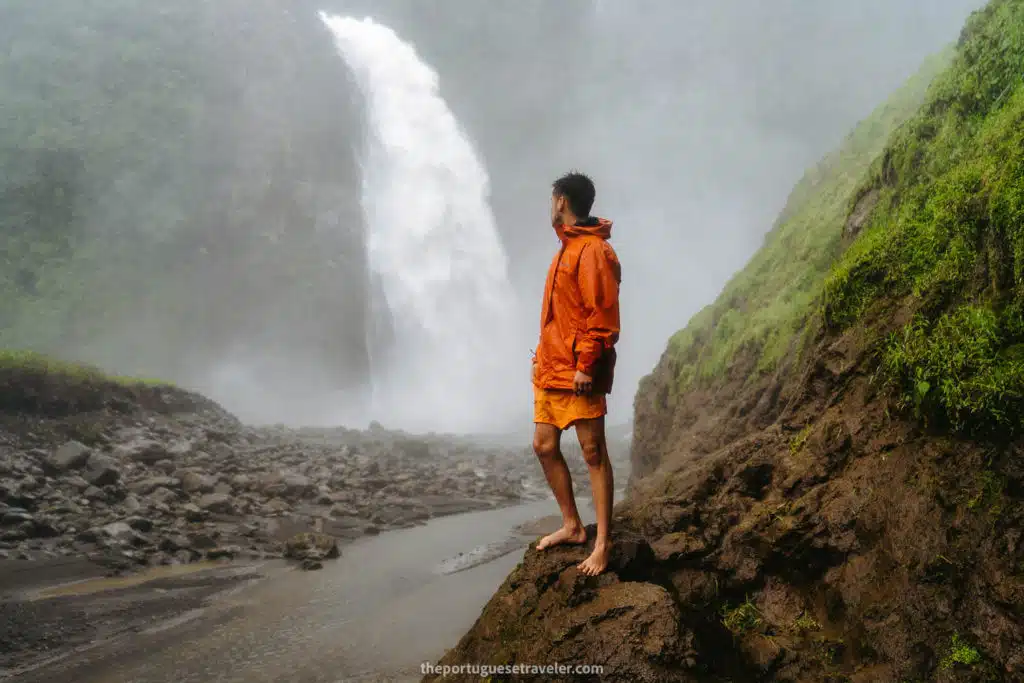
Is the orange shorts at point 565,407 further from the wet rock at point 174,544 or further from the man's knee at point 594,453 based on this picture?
the wet rock at point 174,544

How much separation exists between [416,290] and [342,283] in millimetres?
5885

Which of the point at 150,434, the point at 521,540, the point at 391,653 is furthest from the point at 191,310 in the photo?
the point at 391,653

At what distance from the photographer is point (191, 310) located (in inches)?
1400

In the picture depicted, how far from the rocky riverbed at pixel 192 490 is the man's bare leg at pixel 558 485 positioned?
6.61 m

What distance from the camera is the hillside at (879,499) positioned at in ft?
8.05

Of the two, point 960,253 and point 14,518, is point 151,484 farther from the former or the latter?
point 960,253

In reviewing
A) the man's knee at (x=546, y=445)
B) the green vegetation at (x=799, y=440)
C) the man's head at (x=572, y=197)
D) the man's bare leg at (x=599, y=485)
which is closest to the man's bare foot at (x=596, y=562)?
the man's bare leg at (x=599, y=485)

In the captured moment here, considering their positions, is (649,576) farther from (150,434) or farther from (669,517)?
(150,434)

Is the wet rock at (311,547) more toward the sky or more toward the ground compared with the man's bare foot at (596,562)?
more toward the ground

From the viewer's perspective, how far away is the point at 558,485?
333 cm

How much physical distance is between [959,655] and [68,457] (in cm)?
1184

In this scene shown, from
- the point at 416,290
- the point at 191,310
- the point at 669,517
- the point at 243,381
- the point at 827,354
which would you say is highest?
the point at 416,290

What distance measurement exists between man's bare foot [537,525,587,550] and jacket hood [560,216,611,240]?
1675mm

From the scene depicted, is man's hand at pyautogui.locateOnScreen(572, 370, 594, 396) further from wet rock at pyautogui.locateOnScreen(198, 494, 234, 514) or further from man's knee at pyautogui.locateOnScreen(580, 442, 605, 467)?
wet rock at pyautogui.locateOnScreen(198, 494, 234, 514)
